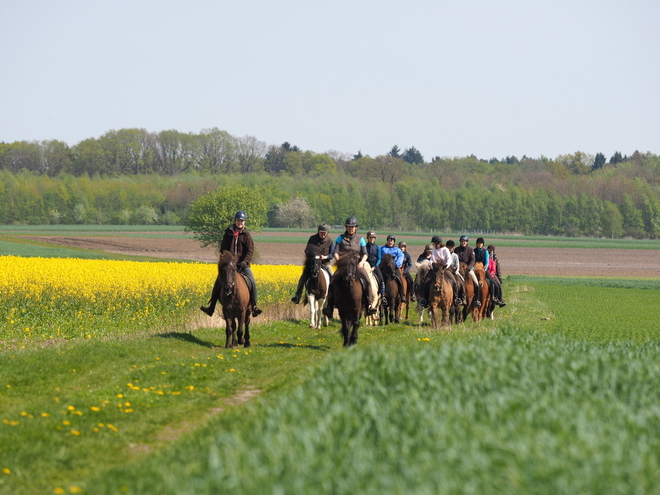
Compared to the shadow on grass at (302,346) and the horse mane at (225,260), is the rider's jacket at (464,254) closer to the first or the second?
→ the shadow on grass at (302,346)

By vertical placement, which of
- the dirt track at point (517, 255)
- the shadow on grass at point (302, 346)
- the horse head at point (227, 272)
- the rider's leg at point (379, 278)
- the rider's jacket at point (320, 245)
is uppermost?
the rider's jacket at point (320, 245)

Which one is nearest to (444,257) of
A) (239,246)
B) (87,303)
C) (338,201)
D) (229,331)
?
(239,246)

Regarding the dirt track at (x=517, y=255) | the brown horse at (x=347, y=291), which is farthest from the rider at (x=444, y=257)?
the dirt track at (x=517, y=255)

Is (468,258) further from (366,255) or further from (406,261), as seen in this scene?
(366,255)

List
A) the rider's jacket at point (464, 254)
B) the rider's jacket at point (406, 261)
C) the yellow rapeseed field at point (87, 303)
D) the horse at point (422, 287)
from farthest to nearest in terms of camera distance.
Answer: the rider's jacket at point (406, 261)
the rider's jacket at point (464, 254)
the horse at point (422, 287)
the yellow rapeseed field at point (87, 303)

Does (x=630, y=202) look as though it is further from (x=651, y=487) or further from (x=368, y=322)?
(x=651, y=487)

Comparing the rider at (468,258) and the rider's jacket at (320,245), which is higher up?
the rider's jacket at (320,245)

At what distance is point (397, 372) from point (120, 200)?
12741cm

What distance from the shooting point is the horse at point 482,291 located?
21.1 m

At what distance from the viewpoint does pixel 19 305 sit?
18.9m

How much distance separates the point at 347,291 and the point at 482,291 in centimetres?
718

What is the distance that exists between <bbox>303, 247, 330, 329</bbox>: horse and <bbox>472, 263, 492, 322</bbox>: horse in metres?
4.19

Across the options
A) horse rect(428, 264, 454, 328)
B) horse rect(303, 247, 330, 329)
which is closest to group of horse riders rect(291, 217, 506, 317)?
horse rect(303, 247, 330, 329)

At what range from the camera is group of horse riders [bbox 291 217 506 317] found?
52.5 ft
